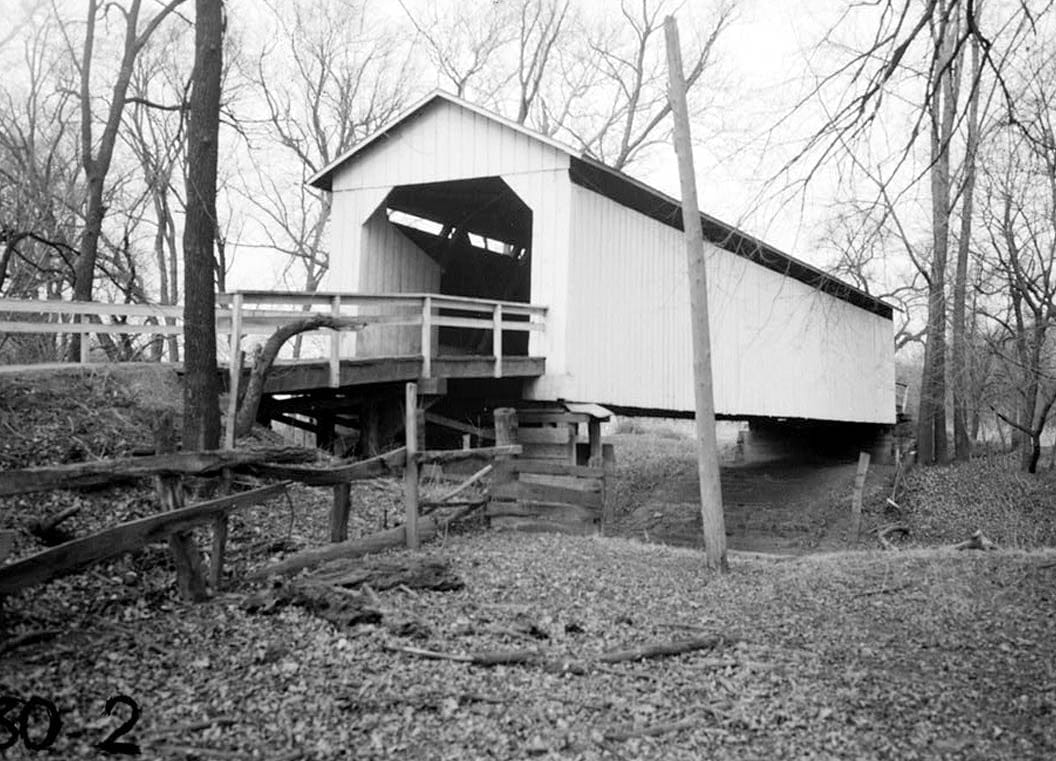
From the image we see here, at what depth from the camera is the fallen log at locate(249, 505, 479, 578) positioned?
7.16 metres

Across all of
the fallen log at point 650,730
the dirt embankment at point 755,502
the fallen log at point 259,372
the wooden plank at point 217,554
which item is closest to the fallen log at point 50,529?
the wooden plank at point 217,554

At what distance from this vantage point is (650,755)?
4375 mm

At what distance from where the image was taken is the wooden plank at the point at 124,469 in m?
4.86

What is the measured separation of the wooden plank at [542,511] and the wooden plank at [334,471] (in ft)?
7.87

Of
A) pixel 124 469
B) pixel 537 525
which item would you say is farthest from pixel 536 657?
pixel 537 525

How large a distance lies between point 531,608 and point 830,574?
3.81 metres

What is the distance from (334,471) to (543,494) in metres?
4.13

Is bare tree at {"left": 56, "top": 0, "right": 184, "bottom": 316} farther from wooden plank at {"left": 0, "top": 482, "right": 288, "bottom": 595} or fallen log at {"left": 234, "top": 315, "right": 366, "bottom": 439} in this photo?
wooden plank at {"left": 0, "top": 482, "right": 288, "bottom": 595}

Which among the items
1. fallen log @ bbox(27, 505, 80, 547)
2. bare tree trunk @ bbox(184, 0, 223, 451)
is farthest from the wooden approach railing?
fallen log @ bbox(27, 505, 80, 547)

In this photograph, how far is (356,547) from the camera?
26.3 ft

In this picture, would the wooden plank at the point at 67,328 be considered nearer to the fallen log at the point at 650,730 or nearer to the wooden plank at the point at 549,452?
the wooden plank at the point at 549,452

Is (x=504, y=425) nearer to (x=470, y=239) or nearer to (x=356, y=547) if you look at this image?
(x=356, y=547)

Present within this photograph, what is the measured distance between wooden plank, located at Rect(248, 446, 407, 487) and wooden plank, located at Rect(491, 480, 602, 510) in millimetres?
2399

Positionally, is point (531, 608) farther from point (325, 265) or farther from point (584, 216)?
point (325, 265)
